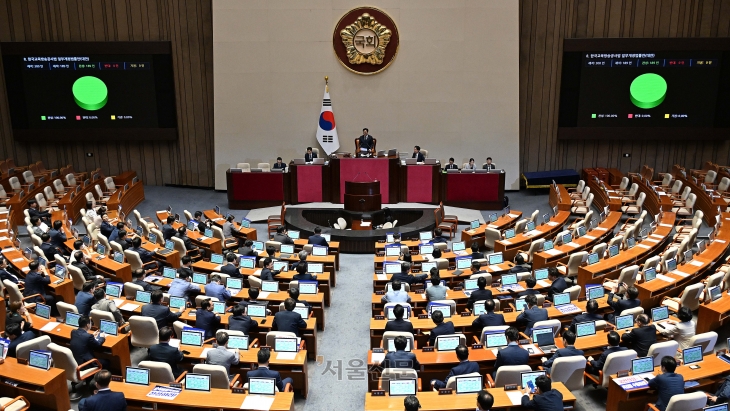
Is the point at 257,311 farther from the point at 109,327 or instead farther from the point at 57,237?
the point at 57,237

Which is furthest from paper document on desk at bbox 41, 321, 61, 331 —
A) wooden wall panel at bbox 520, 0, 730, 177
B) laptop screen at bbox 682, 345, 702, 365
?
wooden wall panel at bbox 520, 0, 730, 177

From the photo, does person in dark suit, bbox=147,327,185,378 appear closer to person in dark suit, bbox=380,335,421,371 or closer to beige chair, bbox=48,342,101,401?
beige chair, bbox=48,342,101,401

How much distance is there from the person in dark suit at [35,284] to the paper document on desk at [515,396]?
25.7 feet

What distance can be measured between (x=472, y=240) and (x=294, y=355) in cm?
776

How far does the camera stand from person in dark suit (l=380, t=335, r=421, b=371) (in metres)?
7.62

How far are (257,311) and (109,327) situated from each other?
81.8 inches

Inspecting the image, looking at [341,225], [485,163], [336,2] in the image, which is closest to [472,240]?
[341,225]

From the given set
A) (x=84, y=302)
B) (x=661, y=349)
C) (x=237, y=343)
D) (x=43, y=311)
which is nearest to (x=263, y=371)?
(x=237, y=343)

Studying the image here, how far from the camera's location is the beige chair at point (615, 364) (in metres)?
7.61

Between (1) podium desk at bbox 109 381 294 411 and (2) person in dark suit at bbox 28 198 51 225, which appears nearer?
(1) podium desk at bbox 109 381 294 411

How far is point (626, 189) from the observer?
19.4m

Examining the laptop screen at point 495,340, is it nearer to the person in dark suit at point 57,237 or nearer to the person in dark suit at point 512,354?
the person in dark suit at point 512,354

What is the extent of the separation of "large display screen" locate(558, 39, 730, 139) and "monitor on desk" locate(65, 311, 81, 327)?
53.2 ft

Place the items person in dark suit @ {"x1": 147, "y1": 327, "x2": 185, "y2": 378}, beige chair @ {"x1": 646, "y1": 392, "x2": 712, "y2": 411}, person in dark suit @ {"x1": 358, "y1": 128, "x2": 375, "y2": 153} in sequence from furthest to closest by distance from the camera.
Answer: person in dark suit @ {"x1": 358, "y1": 128, "x2": 375, "y2": 153} → person in dark suit @ {"x1": 147, "y1": 327, "x2": 185, "y2": 378} → beige chair @ {"x1": 646, "y1": 392, "x2": 712, "y2": 411}
